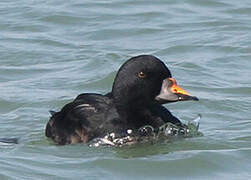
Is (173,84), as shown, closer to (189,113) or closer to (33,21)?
(189,113)

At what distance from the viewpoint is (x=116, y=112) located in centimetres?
949

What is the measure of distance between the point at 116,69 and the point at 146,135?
11.0ft

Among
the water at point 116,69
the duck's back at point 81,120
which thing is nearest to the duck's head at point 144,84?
the duck's back at point 81,120

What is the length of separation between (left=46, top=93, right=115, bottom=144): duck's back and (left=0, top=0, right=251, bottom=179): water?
116 millimetres

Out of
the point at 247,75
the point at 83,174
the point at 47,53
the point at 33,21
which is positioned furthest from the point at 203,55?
the point at 83,174

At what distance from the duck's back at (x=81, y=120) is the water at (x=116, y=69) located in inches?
4.6

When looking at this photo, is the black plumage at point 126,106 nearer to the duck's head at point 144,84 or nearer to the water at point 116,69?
the duck's head at point 144,84

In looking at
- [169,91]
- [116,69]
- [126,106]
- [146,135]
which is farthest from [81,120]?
[116,69]

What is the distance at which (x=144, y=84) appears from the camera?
9.57m

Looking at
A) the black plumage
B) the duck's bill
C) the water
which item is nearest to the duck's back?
the black plumage

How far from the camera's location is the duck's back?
9422mm

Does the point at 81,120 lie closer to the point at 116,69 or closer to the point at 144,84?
the point at 144,84

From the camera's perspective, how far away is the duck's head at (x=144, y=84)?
9477 millimetres

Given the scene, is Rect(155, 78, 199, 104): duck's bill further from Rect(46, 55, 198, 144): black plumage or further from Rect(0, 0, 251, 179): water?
Rect(0, 0, 251, 179): water
